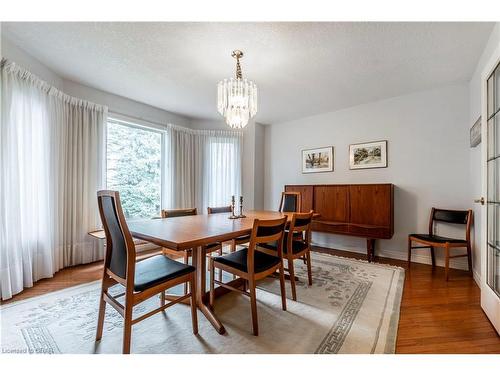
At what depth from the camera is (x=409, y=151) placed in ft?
10.9

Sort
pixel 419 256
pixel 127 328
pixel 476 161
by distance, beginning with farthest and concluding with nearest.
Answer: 1. pixel 419 256
2. pixel 476 161
3. pixel 127 328

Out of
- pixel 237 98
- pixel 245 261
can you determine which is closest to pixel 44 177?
pixel 237 98

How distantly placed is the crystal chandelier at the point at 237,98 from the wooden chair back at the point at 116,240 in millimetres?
1349

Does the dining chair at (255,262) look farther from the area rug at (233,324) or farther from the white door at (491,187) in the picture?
the white door at (491,187)

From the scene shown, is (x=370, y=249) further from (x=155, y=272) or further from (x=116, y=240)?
(x=116, y=240)

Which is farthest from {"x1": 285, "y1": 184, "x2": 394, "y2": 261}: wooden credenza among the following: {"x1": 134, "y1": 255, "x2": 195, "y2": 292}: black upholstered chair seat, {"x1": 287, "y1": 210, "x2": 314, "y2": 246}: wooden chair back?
{"x1": 134, "y1": 255, "x2": 195, "y2": 292}: black upholstered chair seat

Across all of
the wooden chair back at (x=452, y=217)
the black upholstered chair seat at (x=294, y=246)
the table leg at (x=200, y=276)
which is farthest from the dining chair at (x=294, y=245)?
the wooden chair back at (x=452, y=217)

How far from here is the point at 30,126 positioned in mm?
2385

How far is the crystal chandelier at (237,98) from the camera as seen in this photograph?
219cm

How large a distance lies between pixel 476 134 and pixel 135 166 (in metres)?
4.60

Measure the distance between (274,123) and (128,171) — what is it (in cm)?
291

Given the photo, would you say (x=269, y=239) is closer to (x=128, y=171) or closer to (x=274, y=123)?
(x=128, y=171)

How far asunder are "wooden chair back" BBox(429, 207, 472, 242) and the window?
4.24m
